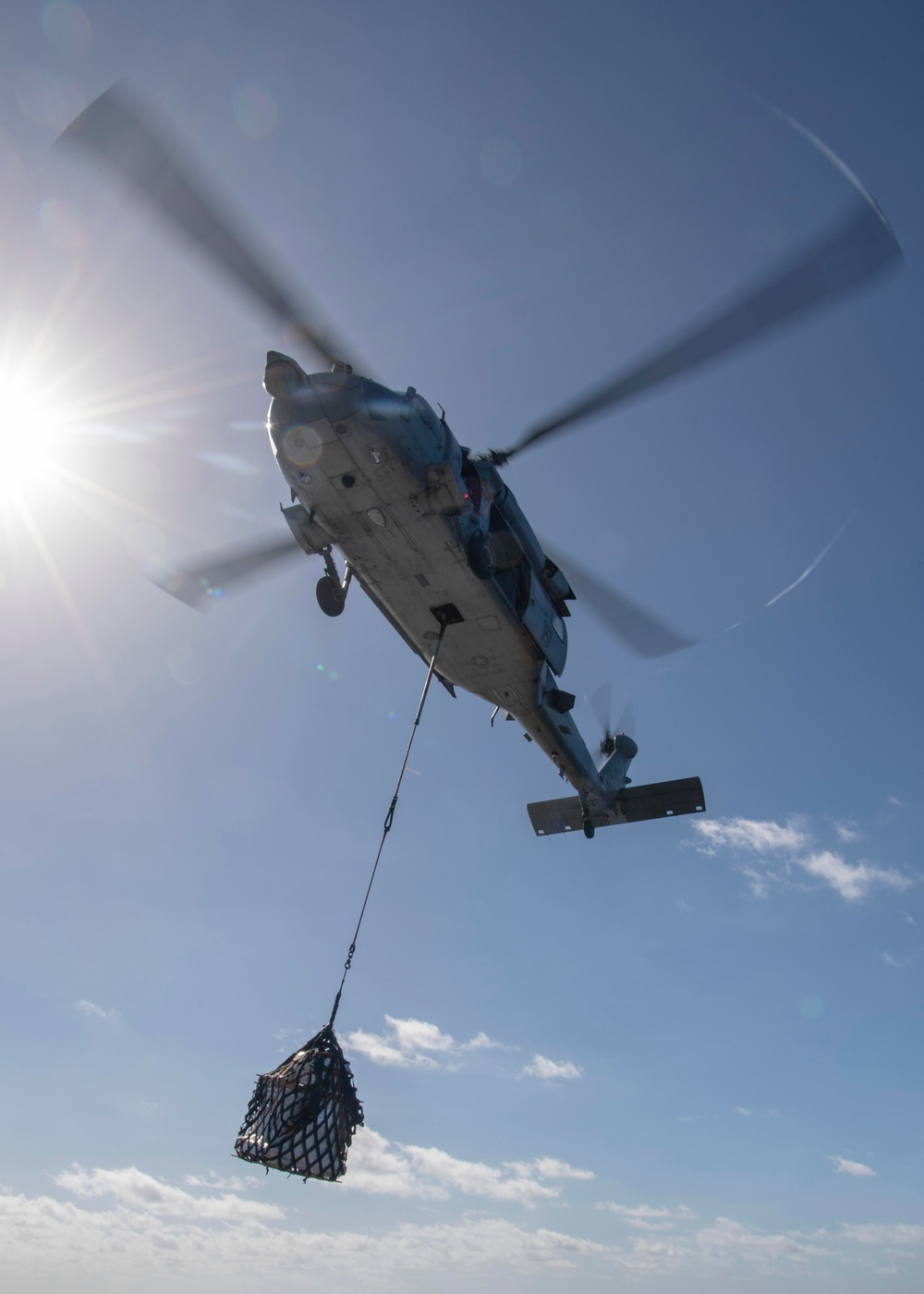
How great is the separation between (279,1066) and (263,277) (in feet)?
27.4

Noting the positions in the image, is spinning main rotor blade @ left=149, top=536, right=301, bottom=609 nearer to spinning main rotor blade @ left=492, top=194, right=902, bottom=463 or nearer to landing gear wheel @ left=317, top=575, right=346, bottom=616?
landing gear wheel @ left=317, top=575, right=346, bottom=616

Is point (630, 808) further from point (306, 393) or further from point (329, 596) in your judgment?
point (306, 393)

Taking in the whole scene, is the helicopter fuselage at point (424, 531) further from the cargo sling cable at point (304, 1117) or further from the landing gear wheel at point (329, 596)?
the cargo sling cable at point (304, 1117)

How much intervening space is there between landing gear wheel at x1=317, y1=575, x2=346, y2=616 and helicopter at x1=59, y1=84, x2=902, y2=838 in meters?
0.02

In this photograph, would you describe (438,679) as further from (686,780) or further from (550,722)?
(686,780)

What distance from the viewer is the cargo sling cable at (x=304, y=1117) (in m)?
6.21

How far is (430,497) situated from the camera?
36.2 feet

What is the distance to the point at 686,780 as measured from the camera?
57.2 feet

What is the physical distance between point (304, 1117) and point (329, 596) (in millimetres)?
8046

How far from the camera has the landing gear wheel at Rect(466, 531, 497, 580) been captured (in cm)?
1162

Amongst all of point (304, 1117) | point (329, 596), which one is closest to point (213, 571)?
Result: point (329, 596)

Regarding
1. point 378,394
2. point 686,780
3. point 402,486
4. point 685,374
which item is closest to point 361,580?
point 402,486

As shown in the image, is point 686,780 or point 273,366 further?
point 686,780

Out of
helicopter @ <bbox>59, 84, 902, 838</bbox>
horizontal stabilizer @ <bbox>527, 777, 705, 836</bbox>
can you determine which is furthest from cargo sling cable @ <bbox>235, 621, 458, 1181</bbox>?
horizontal stabilizer @ <bbox>527, 777, 705, 836</bbox>
